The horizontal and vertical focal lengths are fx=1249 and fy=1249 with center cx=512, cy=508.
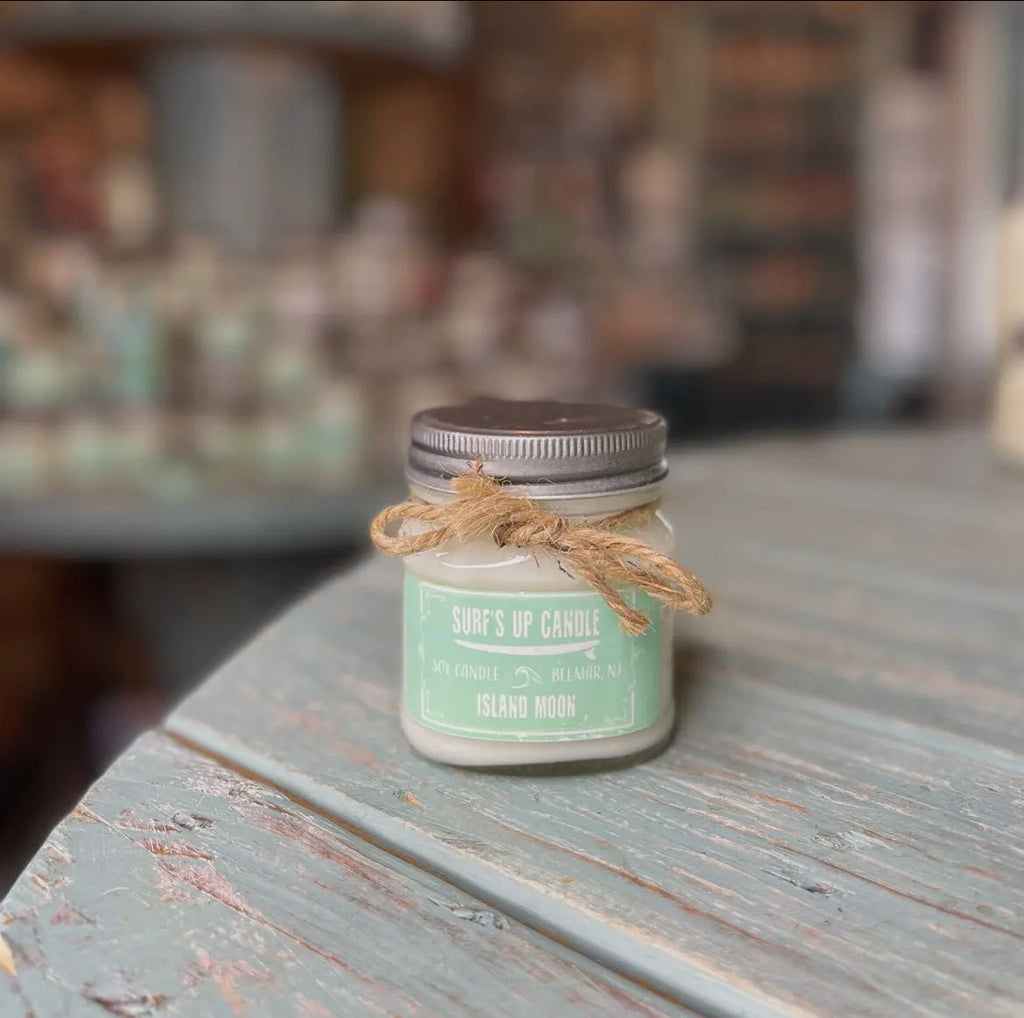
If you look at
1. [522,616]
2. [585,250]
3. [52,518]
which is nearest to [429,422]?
[522,616]

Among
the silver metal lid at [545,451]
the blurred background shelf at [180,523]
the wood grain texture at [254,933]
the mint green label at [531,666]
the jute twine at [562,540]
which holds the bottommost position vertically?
the blurred background shelf at [180,523]

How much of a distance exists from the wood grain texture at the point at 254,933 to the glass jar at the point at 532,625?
7 centimetres

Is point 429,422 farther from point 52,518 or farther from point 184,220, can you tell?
point 184,220

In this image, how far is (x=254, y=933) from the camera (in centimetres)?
36

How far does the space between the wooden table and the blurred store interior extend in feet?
1.81

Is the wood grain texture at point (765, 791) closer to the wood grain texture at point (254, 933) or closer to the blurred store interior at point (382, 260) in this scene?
the wood grain texture at point (254, 933)

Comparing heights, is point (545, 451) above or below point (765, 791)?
above

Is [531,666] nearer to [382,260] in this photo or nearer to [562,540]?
[562,540]

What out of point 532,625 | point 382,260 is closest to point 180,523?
point 382,260

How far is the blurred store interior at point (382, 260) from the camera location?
1624 mm

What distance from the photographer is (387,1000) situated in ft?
1.10

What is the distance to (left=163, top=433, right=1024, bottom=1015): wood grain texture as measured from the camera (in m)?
0.36

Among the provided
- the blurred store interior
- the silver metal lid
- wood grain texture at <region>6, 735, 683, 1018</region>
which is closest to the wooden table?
wood grain texture at <region>6, 735, 683, 1018</region>

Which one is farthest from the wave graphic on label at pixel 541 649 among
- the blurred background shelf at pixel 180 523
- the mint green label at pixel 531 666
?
the blurred background shelf at pixel 180 523
